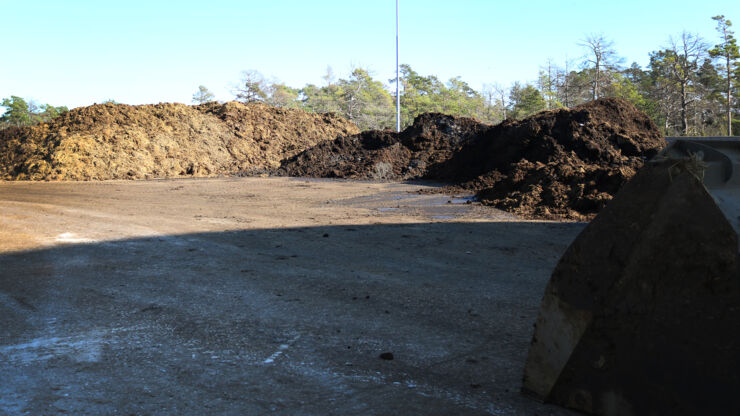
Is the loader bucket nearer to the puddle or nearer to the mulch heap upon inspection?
the mulch heap

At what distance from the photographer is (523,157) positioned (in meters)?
16.1

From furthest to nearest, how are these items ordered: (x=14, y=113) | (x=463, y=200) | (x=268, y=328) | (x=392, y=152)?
(x=14, y=113) → (x=392, y=152) → (x=463, y=200) → (x=268, y=328)

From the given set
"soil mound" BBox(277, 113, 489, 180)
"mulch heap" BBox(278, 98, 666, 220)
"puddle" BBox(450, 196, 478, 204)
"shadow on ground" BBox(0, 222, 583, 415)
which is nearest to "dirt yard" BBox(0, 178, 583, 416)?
"shadow on ground" BBox(0, 222, 583, 415)

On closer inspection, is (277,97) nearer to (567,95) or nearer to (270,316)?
(567,95)

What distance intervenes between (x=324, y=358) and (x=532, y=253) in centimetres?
449

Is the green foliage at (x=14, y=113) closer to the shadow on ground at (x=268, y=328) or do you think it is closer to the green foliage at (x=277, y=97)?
the green foliage at (x=277, y=97)

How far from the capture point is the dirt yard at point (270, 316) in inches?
116

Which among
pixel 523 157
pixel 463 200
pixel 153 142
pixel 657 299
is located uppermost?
pixel 153 142

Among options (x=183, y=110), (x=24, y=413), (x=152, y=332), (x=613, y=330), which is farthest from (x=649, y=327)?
(x=183, y=110)

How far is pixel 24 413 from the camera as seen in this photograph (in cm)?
278

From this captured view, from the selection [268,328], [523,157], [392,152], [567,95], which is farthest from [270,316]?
[567,95]

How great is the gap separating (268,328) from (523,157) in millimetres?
13458

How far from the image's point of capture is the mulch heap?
11.4 meters

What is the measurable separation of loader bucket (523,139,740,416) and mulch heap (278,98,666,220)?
844cm
